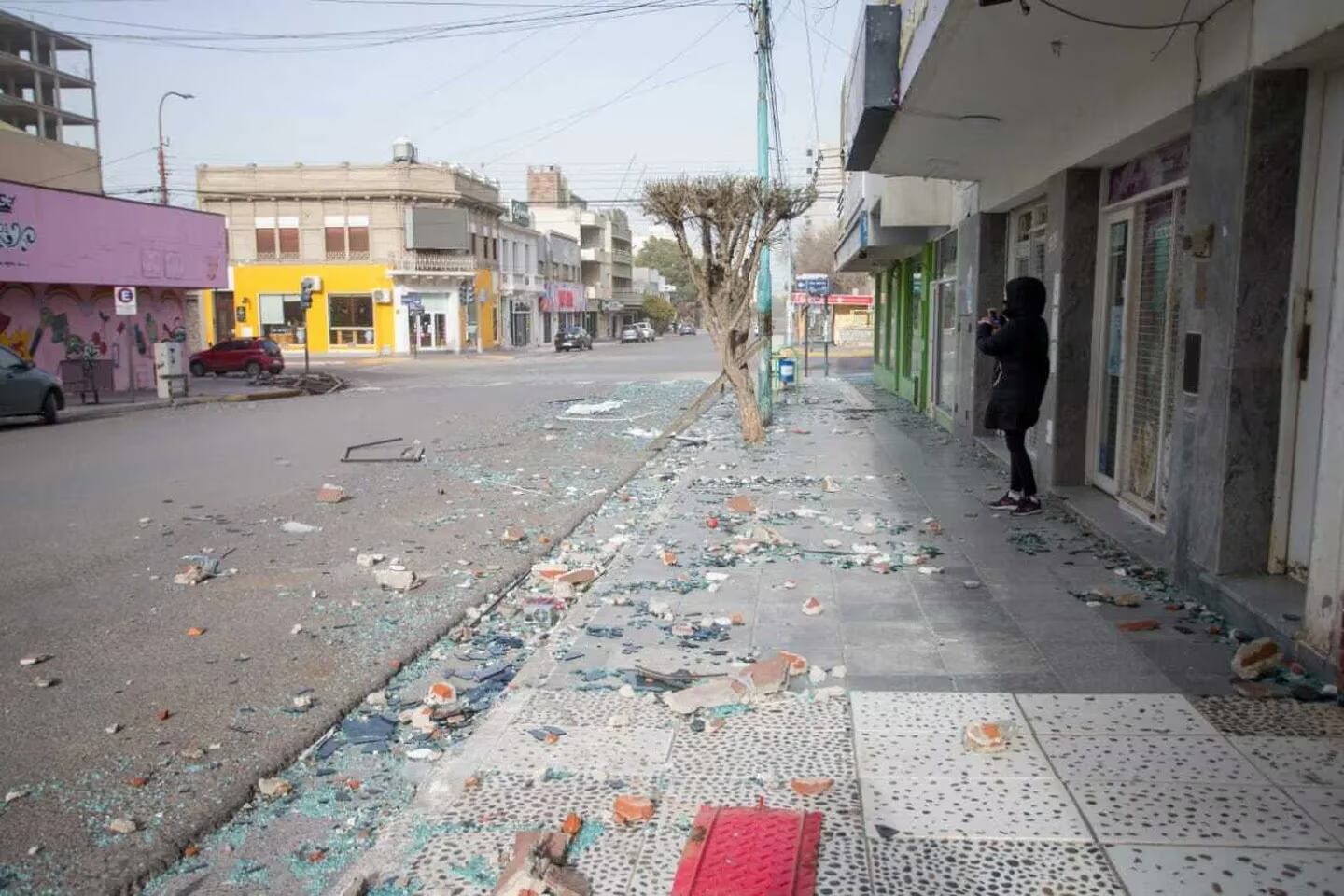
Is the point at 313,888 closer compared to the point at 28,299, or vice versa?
the point at 313,888

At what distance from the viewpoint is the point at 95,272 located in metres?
27.1

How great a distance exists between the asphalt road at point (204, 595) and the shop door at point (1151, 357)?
4649mm

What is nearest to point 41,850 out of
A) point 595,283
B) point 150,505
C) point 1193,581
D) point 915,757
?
point 915,757

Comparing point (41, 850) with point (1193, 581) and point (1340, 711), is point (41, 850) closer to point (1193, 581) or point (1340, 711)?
point (1340, 711)

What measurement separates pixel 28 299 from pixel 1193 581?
27732 millimetres

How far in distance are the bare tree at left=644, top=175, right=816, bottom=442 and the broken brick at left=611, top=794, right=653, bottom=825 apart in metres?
10.7

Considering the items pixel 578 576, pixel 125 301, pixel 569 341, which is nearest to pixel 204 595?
pixel 578 576

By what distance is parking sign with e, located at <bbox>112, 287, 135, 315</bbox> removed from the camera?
2375 centimetres

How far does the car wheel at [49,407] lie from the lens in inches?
748

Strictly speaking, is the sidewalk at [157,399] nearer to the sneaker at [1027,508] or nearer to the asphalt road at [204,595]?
the asphalt road at [204,595]

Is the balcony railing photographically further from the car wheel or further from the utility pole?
the utility pole

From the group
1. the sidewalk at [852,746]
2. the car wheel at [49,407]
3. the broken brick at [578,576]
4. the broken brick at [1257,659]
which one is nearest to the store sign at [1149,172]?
the sidewalk at [852,746]

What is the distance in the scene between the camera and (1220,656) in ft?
16.1

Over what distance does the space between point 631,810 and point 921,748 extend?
3.96 ft
